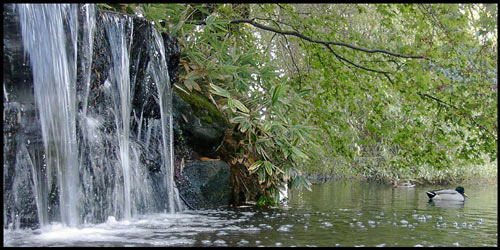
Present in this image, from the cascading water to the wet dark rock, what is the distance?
0.79ft

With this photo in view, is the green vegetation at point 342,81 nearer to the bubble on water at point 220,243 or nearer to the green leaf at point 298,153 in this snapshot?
the green leaf at point 298,153

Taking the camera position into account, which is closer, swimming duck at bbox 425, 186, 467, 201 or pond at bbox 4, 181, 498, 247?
pond at bbox 4, 181, 498, 247

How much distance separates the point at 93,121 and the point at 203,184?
2103mm

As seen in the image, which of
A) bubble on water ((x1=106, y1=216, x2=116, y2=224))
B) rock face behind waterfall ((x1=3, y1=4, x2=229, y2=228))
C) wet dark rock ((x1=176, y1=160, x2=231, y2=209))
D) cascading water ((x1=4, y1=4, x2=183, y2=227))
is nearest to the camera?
rock face behind waterfall ((x1=3, y1=4, x2=229, y2=228))

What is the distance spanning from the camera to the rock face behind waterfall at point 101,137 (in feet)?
18.0

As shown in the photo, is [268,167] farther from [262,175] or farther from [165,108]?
[165,108]

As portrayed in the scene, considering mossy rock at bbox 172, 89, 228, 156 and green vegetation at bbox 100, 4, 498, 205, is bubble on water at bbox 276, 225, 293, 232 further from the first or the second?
mossy rock at bbox 172, 89, 228, 156

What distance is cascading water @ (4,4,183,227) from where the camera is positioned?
221 inches

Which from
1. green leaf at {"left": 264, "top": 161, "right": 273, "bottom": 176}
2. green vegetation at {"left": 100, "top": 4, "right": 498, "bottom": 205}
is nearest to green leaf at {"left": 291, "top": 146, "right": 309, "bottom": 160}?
green vegetation at {"left": 100, "top": 4, "right": 498, "bottom": 205}

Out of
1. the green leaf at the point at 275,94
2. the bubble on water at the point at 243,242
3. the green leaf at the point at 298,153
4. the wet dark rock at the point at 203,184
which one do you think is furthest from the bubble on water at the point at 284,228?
the green leaf at the point at 275,94

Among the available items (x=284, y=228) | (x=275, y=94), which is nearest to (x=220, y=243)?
(x=284, y=228)

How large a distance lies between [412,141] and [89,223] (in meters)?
5.55

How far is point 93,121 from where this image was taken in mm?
6457

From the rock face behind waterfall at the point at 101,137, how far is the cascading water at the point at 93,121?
0.01m
